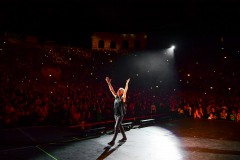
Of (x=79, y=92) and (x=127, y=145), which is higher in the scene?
(x=79, y=92)

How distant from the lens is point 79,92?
53.5ft

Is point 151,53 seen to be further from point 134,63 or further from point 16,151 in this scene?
point 16,151

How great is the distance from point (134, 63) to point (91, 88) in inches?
241

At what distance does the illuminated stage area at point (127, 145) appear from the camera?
4.52 meters

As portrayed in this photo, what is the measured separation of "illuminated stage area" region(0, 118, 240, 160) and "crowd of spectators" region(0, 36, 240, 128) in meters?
2.86

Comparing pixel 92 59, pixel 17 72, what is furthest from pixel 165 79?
pixel 17 72

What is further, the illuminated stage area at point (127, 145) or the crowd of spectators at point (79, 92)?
the crowd of spectators at point (79, 92)

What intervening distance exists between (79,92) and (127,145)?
11.4m

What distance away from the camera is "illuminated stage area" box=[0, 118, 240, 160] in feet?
14.8

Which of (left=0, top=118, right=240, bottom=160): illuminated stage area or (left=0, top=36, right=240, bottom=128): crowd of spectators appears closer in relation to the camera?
(left=0, top=118, right=240, bottom=160): illuminated stage area

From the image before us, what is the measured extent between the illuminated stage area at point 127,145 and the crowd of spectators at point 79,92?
2.86 m

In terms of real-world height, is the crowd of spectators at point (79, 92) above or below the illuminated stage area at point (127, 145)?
above

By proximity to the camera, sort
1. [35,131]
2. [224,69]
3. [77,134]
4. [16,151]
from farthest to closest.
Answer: [224,69]
[35,131]
[77,134]
[16,151]

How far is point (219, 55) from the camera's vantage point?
60.0 ft
